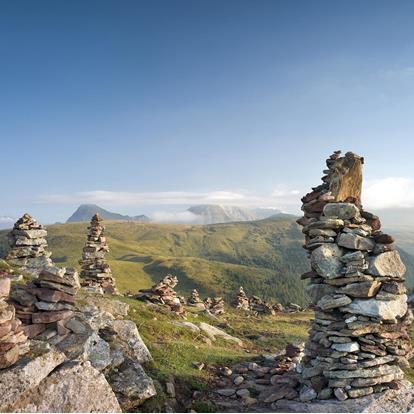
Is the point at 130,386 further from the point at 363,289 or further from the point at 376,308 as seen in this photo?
the point at 376,308

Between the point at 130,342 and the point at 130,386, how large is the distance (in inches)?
174

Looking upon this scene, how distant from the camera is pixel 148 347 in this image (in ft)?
68.4

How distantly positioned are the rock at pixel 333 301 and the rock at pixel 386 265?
1662mm

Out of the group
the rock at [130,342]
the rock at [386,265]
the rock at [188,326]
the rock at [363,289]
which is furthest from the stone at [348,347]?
the rock at [188,326]

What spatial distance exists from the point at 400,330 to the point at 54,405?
46.5ft

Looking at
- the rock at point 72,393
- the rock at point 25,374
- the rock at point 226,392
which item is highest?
the rock at point 25,374

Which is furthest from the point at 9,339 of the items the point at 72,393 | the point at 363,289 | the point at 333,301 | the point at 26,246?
the point at 26,246

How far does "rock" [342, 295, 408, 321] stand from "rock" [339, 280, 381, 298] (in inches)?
11.8

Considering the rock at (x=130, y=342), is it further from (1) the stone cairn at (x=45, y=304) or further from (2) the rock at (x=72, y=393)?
(2) the rock at (x=72, y=393)

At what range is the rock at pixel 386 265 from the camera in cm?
1725

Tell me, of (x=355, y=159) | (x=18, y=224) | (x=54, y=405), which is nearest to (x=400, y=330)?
(x=355, y=159)

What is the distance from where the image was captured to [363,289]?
55.7 ft

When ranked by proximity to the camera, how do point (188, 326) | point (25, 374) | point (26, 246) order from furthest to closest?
point (26, 246)
point (188, 326)
point (25, 374)

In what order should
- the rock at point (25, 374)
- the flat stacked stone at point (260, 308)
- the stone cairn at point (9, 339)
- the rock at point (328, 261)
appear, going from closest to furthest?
the rock at point (25, 374) < the stone cairn at point (9, 339) < the rock at point (328, 261) < the flat stacked stone at point (260, 308)
